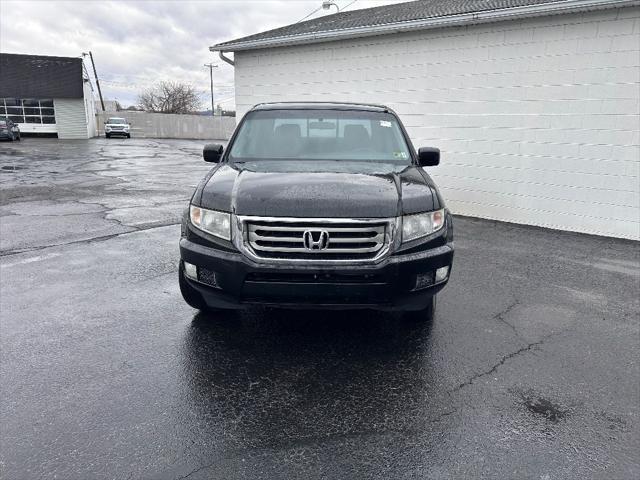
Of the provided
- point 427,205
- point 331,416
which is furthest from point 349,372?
point 427,205

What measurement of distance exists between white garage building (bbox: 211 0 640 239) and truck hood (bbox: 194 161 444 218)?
5.29 metres

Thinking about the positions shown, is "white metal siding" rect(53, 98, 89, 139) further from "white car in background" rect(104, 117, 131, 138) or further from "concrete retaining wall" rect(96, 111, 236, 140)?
"concrete retaining wall" rect(96, 111, 236, 140)

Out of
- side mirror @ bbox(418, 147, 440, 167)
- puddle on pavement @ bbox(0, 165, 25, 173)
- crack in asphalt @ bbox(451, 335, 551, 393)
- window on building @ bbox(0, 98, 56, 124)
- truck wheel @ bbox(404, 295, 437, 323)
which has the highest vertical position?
window on building @ bbox(0, 98, 56, 124)

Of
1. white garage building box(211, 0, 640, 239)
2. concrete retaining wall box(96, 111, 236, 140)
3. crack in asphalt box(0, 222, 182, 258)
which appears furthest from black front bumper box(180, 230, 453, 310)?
concrete retaining wall box(96, 111, 236, 140)

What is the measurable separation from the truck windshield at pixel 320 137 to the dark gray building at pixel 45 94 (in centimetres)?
3934

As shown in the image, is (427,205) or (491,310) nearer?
(427,205)

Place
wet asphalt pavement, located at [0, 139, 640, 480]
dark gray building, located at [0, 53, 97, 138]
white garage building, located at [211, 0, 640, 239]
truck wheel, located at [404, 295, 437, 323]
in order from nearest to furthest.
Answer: wet asphalt pavement, located at [0, 139, 640, 480], truck wheel, located at [404, 295, 437, 323], white garage building, located at [211, 0, 640, 239], dark gray building, located at [0, 53, 97, 138]

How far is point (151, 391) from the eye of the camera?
287 cm

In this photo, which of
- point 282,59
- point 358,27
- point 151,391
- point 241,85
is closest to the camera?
point 151,391

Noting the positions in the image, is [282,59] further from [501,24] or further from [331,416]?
[331,416]

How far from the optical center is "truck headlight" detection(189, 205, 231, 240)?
10.1 ft

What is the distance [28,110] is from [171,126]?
12602 mm

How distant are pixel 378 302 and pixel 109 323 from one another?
224 cm

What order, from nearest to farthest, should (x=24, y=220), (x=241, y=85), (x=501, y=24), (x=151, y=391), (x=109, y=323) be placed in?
(x=151, y=391) < (x=109, y=323) < (x=24, y=220) < (x=501, y=24) < (x=241, y=85)
